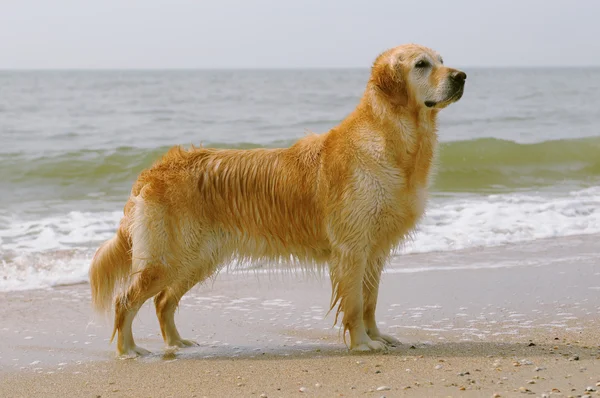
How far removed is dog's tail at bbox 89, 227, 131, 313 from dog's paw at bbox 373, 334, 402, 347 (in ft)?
5.52

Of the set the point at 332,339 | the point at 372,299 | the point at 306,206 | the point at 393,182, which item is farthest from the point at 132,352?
the point at 393,182

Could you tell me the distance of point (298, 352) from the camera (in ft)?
16.4

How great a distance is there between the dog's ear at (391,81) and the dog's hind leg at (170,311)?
Result: 170 centimetres

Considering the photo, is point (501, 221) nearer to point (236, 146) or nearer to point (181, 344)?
point (181, 344)

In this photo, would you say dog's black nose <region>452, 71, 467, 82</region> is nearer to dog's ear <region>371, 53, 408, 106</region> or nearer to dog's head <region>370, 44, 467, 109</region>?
dog's head <region>370, 44, 467, 109</region>

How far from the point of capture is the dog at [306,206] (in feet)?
16.1

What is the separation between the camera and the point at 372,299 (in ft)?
17.3

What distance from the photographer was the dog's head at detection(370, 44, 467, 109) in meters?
4.76

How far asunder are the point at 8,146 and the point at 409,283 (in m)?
11.8

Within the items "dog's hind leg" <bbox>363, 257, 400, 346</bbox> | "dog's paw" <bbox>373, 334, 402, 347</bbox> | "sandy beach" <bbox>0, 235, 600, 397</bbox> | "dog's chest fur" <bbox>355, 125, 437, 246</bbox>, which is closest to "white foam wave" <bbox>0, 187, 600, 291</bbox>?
"sandy beach" <bbox>0, 235, 600, 397</bbox>

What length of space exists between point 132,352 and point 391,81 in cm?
231

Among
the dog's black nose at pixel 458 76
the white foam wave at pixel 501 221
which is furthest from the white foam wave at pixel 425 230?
the dog's black nose at pixel 458 76

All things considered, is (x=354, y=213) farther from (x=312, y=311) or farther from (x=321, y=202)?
(x=312, y=311)

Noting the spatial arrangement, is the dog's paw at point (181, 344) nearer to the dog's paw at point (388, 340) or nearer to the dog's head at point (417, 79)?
the dog's paw at point (388, 340)
